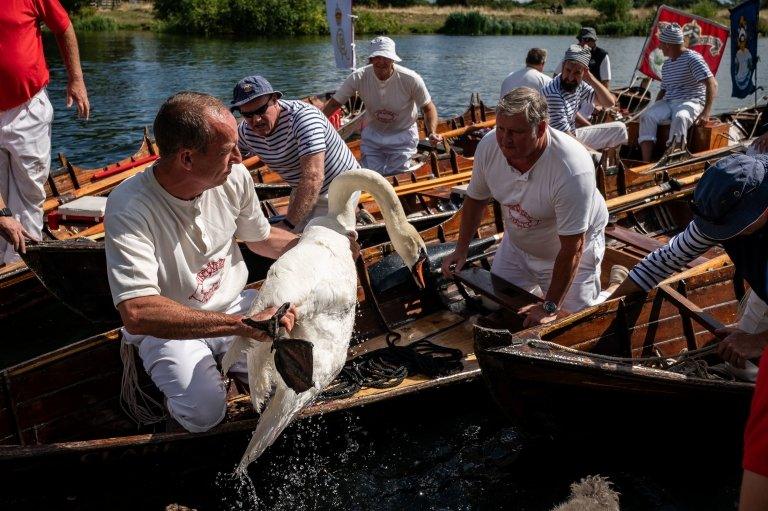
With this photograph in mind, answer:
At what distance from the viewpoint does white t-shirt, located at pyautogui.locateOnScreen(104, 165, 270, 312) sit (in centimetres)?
357

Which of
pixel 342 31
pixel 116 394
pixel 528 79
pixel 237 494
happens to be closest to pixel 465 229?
pixel 237 494

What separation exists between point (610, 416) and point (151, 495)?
293 centimetres

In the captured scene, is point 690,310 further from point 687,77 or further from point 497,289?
point 687,77

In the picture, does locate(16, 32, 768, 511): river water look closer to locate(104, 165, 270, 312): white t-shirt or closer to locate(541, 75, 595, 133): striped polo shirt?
locate(104, 165, 270, 312): white t-shirt

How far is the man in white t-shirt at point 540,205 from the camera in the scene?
14.5 ft

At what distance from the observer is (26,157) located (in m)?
6.26

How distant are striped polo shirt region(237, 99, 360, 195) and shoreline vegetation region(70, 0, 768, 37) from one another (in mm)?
41582

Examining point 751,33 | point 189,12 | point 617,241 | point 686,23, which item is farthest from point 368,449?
point 189,12

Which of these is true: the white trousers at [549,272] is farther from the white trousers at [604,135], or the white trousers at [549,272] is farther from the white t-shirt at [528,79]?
the white trousers at [604,135]

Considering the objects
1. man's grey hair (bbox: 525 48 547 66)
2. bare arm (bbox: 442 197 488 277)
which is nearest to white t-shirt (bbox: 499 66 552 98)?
man's grey hair (bbox: 525 48 547 66)

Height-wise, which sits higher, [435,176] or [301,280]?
[301,280]

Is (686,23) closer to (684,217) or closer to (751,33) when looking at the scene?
(751,33)

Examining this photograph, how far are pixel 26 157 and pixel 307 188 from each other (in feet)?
8.09

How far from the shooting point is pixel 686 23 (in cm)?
1230
